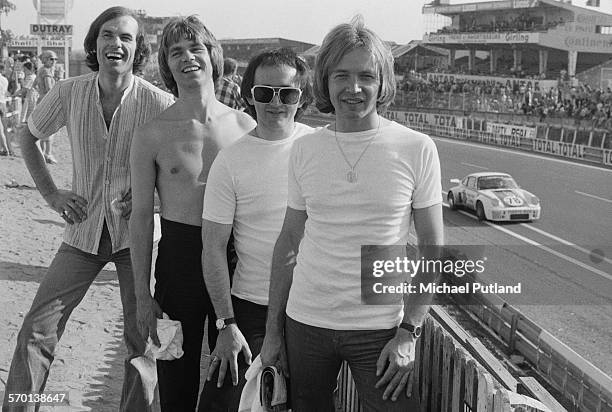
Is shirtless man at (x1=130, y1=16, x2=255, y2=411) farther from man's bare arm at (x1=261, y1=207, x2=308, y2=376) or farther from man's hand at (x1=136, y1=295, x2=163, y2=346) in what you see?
man's bare arm at (x1=261, y1=207, x2=308, y2=376)

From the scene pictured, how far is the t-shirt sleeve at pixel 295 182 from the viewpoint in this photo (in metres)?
2.48

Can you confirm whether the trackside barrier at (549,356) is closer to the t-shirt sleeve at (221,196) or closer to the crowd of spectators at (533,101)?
the t-shirt sleeve at (221,196)

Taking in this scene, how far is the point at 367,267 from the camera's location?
92.6 inches

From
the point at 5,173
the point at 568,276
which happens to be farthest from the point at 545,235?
the point at 5,173

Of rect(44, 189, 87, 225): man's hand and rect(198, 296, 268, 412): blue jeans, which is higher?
rect(44, 189, 87, 225): man's hand

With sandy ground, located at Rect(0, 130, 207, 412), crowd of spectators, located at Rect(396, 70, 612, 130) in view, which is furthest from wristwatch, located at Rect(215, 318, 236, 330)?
crowd of spectators, located at Rect(396, 70, 612, 130)

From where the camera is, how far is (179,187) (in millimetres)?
3072

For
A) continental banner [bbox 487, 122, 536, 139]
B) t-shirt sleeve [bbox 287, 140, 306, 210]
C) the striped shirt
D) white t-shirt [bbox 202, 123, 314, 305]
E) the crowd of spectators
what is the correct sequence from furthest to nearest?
1. the crowd of spectators
2. continental banner [bbox 487, 122, 536, 139]
3. the striped shirt
4. white t-shirt [bbox 202, 123, 314, 305]
5. t-shirt sleeve [bbox 287, 140, 306, 210]

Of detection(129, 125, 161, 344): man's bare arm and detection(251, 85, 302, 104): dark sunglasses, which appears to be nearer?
detection(251, 85, 302, 104): dark sunglasses

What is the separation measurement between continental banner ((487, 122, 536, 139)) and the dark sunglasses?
27319 mm

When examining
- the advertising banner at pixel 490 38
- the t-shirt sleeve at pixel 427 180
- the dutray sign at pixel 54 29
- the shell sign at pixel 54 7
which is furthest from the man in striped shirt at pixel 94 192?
the advertising banner at pixel 490 38

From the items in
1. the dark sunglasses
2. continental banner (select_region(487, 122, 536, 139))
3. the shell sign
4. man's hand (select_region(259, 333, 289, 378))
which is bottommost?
continental banner (select_region(487, 122, 536, 139))

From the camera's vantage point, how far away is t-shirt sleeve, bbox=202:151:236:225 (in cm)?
284

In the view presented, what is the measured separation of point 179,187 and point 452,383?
1304 mm
